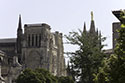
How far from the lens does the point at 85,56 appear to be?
4472 centimetres

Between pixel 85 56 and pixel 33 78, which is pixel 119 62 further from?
pixel 33 78

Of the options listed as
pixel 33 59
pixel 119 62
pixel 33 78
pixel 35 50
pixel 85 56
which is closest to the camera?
pixel 119 62

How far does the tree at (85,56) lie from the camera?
1736 inches

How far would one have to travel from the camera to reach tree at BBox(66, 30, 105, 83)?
44094 mm

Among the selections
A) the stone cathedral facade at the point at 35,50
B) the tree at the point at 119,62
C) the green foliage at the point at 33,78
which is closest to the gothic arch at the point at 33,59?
the stone cathedral facade at the point at 35,50

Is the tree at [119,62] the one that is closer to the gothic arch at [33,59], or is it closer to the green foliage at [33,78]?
the green foliage at [33,78]

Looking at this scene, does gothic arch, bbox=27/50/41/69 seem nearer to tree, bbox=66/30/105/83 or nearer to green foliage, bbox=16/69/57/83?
green foliage, bbox=16/69/57/83

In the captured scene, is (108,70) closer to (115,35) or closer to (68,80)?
(115,35)

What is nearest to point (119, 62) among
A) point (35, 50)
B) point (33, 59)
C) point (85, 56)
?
point (85, 56)

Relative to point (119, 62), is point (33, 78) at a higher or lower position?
lower

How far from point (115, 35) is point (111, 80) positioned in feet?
63.7

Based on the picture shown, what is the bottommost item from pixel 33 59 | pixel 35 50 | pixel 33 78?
pixel 33 59

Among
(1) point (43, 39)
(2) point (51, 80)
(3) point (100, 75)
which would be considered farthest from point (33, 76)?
(3) point (100, 75)

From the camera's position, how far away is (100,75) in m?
31.1
